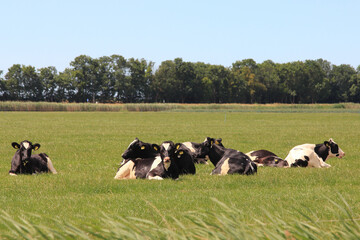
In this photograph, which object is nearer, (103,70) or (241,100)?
(103,70)

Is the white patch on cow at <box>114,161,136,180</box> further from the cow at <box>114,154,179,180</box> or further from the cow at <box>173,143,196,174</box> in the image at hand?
the cow at <box>173,143,196,174</box>

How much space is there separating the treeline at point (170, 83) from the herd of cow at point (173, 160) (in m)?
149

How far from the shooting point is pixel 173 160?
12.2 m

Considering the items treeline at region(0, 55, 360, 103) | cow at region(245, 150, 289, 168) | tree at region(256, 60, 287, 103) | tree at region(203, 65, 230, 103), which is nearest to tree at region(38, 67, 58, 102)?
treeline at region(0, 55, 360, 103)

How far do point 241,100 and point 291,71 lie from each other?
24.8 meters

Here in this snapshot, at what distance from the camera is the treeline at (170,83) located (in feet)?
529

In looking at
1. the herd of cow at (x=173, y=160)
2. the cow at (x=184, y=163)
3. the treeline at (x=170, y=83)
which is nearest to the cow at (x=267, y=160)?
the herd of cow at (x=173, y=160)

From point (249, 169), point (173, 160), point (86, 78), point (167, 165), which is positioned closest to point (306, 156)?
point (249, 169)

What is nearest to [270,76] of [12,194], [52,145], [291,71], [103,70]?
[291,71]

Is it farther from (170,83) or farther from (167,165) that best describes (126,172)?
(170,83)

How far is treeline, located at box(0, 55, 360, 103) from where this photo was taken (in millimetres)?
161375

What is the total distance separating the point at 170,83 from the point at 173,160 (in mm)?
159467

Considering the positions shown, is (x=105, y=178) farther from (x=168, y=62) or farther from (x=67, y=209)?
(x=168, y=62)

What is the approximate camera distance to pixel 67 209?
8.37m
